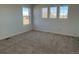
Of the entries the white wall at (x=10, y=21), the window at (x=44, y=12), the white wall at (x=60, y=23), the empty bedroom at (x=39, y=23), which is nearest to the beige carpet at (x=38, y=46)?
the empty bedroom at (x=39, y=23)

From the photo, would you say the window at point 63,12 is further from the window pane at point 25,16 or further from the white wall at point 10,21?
the white wall at point 10,21

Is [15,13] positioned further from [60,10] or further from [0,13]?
[60,10]

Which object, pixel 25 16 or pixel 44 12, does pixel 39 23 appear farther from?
pixel 25 16

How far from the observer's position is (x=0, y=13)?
11.7 feet

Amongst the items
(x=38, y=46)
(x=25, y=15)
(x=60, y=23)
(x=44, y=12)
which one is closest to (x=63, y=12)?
(x=60, y=23)

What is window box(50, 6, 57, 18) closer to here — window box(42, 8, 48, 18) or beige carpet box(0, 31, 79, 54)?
window box(42, 8, 48, 18)

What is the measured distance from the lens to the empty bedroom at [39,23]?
366 cm

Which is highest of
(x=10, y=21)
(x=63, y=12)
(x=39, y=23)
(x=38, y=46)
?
(x=63, y=12)

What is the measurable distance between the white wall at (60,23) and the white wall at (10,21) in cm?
106

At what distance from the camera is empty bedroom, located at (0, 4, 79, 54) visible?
3.66m

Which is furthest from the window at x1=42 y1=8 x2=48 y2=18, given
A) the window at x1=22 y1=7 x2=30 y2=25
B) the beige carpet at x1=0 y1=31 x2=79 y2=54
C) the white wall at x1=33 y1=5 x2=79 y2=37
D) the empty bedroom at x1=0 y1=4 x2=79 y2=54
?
the beige carpet at x1=0 y1=31 x2=79 y2=54

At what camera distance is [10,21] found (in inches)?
160

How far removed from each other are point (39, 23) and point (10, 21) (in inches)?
74.9
